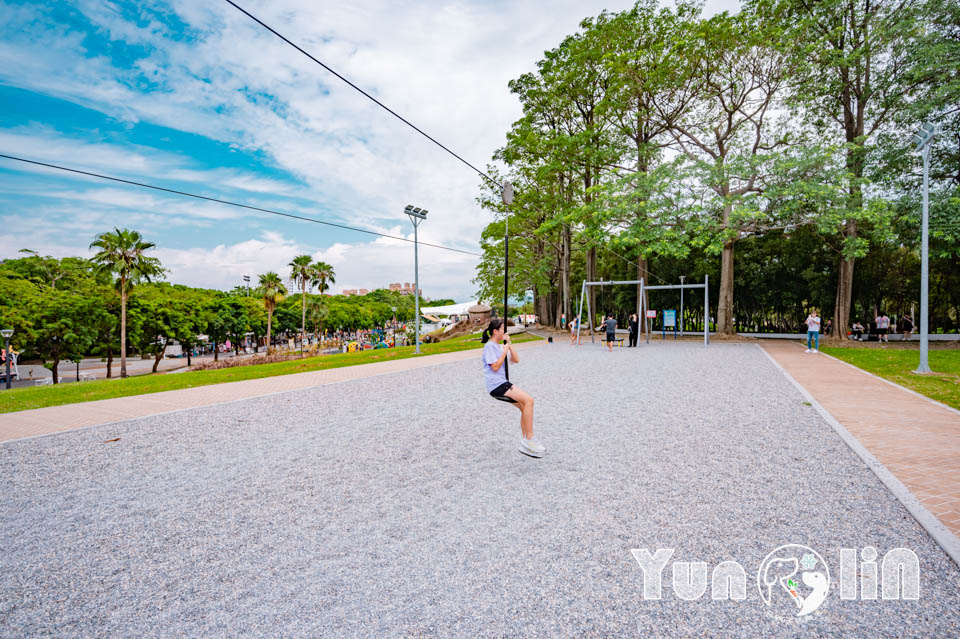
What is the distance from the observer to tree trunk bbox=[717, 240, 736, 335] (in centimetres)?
2364

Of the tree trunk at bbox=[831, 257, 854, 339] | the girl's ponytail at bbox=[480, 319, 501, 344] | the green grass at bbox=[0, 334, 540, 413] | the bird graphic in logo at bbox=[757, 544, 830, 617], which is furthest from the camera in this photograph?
the tree trunk at bbox=[831, 257, 854, 339]

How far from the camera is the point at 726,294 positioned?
2400cm

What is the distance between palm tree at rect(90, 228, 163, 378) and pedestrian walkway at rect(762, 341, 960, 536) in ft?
117

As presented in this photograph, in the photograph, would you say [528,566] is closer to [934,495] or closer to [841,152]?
[934,495]

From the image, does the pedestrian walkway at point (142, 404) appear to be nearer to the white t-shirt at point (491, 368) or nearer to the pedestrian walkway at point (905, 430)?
the white t-shirt at point (491, 368)

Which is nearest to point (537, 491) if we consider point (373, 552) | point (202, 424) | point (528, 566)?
point (528, 566)

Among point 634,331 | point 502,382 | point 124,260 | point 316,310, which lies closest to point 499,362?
point 502,382

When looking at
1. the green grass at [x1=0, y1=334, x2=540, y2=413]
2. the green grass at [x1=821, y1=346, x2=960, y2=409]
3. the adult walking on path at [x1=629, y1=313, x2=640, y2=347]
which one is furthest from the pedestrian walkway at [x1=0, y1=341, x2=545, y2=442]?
the adult walking on path at [x1=629, y1=313, x2=640, y2=347]

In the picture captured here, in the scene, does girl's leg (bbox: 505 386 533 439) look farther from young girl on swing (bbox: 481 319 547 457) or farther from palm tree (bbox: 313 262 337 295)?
palm tree (bbox: 313 262 337 295)

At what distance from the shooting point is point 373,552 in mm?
3158

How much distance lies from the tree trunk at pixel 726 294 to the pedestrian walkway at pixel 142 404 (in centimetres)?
1947

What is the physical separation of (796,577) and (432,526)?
97.5 inches

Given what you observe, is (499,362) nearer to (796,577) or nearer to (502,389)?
(502,389)

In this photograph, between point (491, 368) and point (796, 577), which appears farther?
point (491, 368)
